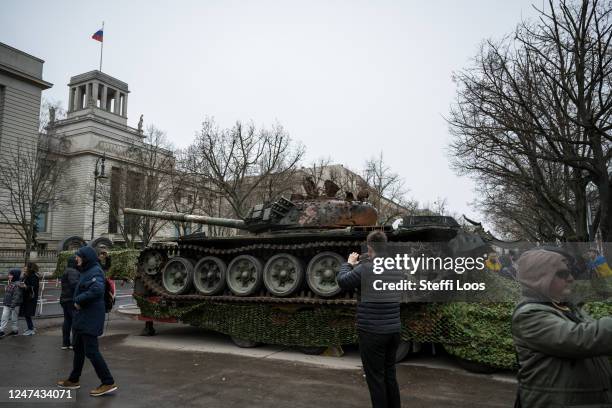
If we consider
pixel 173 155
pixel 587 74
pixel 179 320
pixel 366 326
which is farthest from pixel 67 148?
pixel 366 326

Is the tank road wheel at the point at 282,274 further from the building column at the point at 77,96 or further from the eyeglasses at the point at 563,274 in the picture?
the building column at the point at 77,96

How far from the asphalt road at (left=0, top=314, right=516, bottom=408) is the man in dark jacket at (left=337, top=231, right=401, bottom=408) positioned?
1193 millimetres

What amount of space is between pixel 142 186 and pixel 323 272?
22.1m

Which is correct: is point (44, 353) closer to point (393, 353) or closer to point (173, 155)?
point (393, 353)

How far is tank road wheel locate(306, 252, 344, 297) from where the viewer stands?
27.1 ft

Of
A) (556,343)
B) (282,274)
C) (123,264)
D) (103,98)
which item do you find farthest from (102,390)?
(103,98)

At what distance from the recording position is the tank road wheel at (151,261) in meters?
10.5

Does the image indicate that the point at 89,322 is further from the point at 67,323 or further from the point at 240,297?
the point at 240,297

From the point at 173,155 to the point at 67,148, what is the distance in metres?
17.9

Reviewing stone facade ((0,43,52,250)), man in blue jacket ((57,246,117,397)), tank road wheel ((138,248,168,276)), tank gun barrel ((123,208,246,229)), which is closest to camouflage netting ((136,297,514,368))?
tank road wheel ((138,248,168,276))

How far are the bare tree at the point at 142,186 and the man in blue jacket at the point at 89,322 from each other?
880 inches

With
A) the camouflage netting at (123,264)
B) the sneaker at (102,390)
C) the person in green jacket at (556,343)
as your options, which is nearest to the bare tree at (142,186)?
the camouflage netting at (123,264)

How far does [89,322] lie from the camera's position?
18.1 feet

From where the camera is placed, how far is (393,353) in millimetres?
4477
